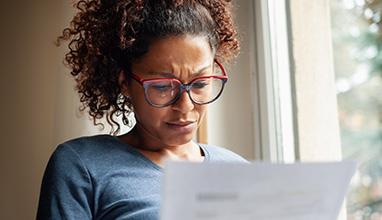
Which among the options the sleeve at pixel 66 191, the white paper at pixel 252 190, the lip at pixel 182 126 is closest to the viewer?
the white paper at pixel 252 190

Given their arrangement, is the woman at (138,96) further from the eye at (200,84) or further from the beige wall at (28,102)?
the beige wall at (28,102)

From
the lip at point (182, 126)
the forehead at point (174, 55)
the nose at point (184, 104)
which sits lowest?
the lip at point (182, 126)

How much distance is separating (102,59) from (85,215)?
337 mm

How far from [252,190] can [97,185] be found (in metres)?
0.39

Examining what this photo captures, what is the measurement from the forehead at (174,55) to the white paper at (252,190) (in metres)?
0.38

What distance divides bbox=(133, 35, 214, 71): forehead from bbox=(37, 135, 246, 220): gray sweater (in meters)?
0.18

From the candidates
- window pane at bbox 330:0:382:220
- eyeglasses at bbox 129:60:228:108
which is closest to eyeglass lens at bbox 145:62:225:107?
eyeglasses at bbox 129:60:228:108

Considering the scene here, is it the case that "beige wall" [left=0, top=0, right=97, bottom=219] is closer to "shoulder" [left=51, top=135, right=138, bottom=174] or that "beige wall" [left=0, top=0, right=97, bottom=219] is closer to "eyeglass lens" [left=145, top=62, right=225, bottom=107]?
"shoulder" [left=51, top=135, right=138, bottom=174]

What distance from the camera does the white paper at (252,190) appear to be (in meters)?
0.50

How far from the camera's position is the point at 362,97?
102cm

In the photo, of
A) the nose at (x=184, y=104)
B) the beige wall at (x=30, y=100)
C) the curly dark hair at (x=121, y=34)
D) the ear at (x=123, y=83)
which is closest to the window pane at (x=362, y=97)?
the curly dark hair at (x=121, y=34)

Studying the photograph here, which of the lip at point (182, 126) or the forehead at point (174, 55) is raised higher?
the forehead at point (174, 55)

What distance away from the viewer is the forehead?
0.88m

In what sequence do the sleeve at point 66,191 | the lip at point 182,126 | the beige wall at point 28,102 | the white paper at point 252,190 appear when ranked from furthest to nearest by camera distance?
the beige wall at point 28,102
the lip at point 182,126
the sleeve at point 66,191
the white paper at point 252,190
